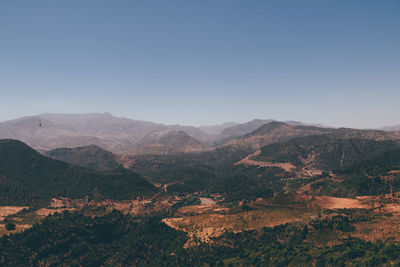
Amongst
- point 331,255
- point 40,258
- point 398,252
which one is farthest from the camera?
point 40,258

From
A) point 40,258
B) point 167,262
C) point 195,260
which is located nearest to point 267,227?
point 195,260

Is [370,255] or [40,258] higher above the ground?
[370,255]

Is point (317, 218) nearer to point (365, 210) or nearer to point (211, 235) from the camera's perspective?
point (365, 210)

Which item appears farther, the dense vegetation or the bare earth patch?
the bare earth patch

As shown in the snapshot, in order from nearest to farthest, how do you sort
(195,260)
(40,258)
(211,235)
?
(195,260) → (211,235) → (40,258)

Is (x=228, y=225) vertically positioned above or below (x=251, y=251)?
above

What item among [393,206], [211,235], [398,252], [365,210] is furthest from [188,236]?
[393,206]

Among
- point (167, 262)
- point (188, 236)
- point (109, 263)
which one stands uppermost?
point (188, 236)

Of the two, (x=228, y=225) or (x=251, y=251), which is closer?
(x=251, y=251)

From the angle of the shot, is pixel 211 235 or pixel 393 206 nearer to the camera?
pixel 211 235

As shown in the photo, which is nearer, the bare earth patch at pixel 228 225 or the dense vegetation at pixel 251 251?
the dense vegetation at pixel 251 251
